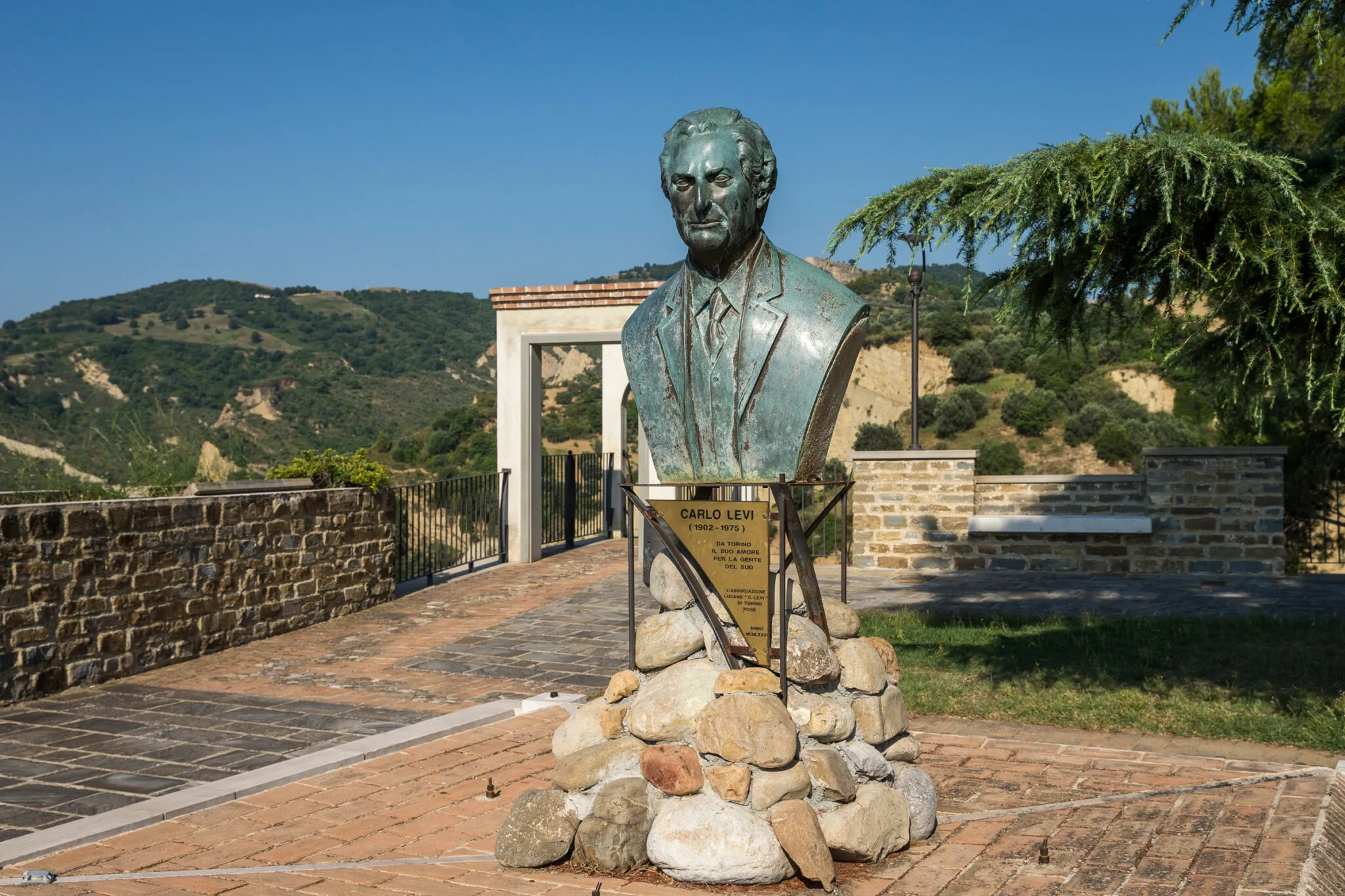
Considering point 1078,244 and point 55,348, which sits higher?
point 55,348

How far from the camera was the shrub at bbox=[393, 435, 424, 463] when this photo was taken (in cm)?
3156

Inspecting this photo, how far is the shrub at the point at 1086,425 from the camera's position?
2947cm

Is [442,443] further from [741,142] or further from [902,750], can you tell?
[741,142]

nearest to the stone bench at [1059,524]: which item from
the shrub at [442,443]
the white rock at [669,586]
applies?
the white rock at [669,586]

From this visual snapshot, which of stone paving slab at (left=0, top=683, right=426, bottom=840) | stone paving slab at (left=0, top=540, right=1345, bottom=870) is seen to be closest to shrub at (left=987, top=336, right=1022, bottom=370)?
stone paving slab at (left=0, top=540, right=1345, bottom=870)

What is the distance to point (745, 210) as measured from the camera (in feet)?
13.1

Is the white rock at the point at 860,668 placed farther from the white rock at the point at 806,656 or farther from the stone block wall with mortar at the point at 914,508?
the stone block wall with mortar at the point at 914,508

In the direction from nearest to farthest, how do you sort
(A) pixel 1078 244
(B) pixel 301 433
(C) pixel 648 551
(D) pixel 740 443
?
(D) pixel 740 443 → (C) pixel 648 551 → (A) pixel 1078 244 → (B) pixel 301 433

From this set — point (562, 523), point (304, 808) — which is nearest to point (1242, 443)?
point (562, 523)

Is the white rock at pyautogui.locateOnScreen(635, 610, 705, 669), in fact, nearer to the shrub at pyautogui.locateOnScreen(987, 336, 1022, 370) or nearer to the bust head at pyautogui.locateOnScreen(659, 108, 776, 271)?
the bust head at pyautogui.locateOnScreen(659, 108, 776, 271)

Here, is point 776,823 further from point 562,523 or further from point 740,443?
point 562,523

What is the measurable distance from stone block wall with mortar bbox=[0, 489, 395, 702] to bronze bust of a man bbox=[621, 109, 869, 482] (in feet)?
17.4

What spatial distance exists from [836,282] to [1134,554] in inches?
402

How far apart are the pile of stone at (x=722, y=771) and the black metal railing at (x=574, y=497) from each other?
1109 cm
